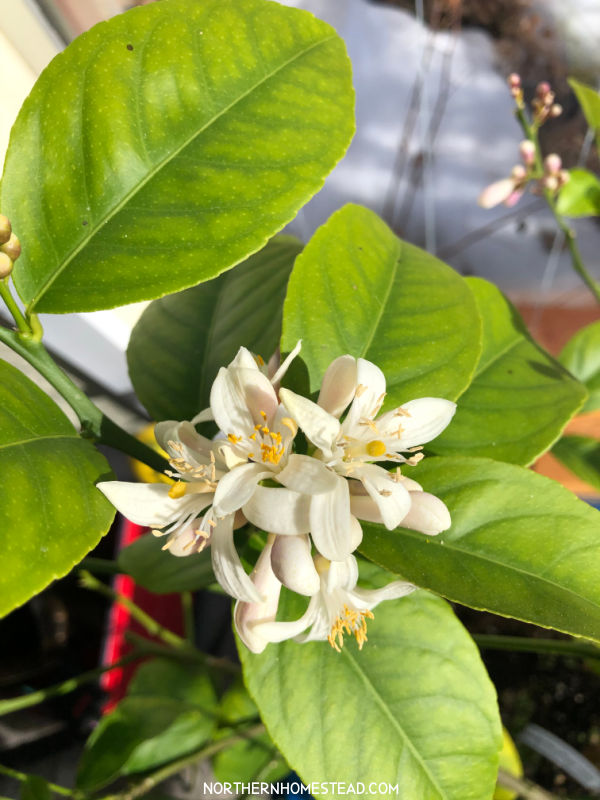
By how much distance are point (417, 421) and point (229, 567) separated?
0.51 feet

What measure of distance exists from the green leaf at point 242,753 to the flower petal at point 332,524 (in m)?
A: 0.61

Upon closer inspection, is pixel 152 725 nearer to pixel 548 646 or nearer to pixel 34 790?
pixel 34 790

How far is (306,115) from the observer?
43cm

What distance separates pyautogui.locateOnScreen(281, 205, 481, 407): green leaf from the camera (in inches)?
18.3

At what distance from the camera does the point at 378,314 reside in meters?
0.50

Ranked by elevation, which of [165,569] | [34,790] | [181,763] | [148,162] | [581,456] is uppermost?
[148,162]

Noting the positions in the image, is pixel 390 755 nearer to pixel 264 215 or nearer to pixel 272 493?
pixel 272 493

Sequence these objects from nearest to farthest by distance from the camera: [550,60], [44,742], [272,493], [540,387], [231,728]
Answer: [272,493], [540,387], [231,728], [44,742], [550,60]

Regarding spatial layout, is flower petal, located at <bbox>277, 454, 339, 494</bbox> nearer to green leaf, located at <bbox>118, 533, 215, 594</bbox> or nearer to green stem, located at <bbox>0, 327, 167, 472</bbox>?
green stem, located at <bbox>0, 327, 167, 472</bbox>

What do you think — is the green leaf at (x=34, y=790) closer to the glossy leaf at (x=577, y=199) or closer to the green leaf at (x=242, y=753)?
the green leaf at (x=242, y=753)

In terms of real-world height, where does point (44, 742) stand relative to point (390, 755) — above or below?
below

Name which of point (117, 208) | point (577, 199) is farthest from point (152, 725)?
point (577, 199)

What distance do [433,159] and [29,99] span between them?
5.21 ft

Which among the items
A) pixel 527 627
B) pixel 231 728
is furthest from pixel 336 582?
pixel 527 627
